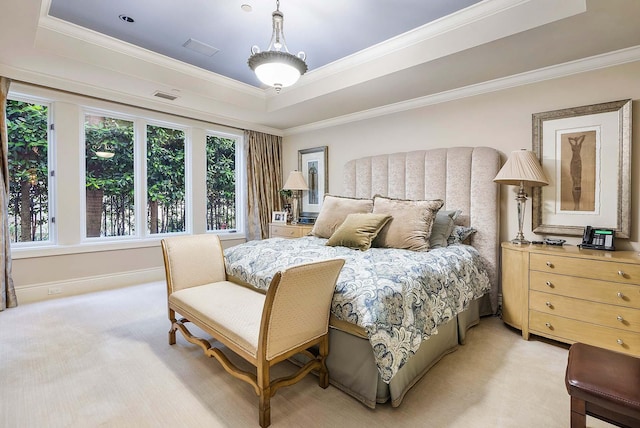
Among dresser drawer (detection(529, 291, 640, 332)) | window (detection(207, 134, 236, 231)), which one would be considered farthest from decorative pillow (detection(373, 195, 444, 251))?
window (detection(207, 134, 236, 231))

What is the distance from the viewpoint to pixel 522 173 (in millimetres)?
2738

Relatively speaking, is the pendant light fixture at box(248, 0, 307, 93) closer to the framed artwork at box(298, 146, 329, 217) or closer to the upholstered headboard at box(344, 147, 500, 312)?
the upholstered headboard at box(344, 147, 500, 312)

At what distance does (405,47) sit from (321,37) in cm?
81

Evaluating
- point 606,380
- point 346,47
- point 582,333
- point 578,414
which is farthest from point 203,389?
point 346,47

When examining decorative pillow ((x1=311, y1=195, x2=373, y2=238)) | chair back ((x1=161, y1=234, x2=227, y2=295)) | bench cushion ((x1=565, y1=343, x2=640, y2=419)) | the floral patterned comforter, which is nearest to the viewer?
bench cushion ((x1=565, y1=343, x2=640, y2=419))

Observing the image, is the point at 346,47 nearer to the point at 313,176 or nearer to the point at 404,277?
the point at 313,176

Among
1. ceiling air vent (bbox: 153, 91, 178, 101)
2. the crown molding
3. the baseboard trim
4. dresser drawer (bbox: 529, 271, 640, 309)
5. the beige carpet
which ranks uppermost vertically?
ceiling air vent (bbox: 153, 91, 178, 101)

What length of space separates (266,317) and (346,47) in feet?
9.24

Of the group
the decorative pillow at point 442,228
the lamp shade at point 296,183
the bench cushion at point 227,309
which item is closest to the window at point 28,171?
the bench cushion at point 227,309

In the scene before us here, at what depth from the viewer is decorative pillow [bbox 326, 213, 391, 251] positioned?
8.99 feet

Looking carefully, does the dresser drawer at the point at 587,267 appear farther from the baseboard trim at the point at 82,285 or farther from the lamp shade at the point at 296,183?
the baseboard trim at the point at 82,285

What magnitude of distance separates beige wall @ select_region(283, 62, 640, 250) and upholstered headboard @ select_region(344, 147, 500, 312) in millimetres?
195

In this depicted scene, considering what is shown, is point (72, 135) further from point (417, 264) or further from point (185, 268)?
point (417, 264)

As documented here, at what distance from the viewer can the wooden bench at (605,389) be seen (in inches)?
44.4
